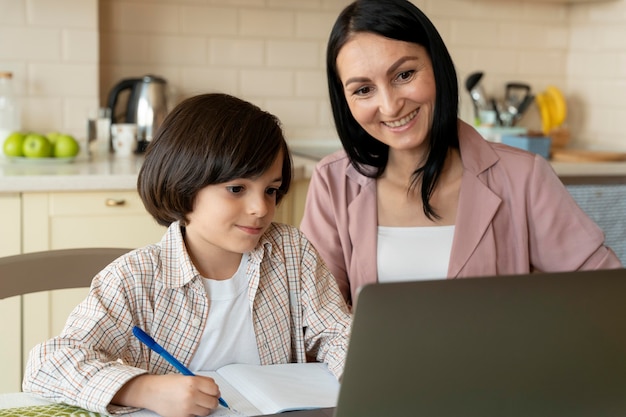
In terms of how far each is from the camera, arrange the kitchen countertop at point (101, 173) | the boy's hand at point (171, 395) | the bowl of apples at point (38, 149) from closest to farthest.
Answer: the boy's hand at point (171, 395)
the kitchen countertop at point (101, 173)
the bowl of apples at point (38, 149)

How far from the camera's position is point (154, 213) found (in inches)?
55.0

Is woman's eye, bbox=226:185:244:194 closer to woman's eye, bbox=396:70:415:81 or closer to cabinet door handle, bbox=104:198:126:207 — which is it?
woman's eye, bbox=396:70:415:81

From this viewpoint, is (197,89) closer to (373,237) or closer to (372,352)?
(373,237)

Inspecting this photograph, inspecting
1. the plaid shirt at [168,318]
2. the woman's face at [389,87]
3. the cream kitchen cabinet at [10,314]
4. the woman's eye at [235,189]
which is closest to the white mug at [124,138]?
the cream kitchen cabinet at [10,314]

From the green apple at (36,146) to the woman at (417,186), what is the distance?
1.25 meters

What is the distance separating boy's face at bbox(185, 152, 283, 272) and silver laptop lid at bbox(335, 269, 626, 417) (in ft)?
1.68

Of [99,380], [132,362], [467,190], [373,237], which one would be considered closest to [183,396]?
[99,380]

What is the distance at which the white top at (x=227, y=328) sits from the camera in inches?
52.1

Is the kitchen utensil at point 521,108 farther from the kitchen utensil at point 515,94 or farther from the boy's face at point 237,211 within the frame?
the boy's face at point 237,211

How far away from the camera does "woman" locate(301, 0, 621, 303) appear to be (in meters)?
1.57

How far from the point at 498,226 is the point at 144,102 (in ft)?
5.39

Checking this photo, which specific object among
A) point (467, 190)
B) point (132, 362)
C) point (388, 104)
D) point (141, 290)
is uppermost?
point (388, 104)

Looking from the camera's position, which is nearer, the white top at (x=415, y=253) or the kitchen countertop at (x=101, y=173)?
the white top at (x=415, y=253)

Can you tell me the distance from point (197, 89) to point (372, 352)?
2.49 m
